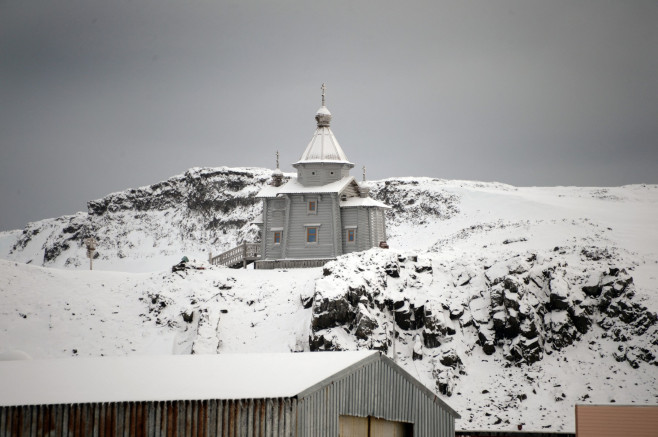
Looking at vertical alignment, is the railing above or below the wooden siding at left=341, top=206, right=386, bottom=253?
below

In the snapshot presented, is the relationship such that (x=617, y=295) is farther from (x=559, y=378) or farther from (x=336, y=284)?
(x=336, y=284)

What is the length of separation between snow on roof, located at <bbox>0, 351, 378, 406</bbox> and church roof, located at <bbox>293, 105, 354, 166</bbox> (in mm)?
35326

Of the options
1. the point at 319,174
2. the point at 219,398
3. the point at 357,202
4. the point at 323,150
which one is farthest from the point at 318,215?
the point at 219,398

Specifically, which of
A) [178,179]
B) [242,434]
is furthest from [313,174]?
[178,179]

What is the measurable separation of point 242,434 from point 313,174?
42.0 metres

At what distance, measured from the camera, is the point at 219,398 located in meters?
20.4

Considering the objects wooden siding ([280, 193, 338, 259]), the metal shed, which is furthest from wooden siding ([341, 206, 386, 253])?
the metal shed

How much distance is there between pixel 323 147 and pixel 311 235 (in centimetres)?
763

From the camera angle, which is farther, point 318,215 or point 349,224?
point 349,224

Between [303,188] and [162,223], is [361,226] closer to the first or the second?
[303,188]

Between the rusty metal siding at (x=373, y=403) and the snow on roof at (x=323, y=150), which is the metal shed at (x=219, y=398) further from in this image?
the snow on roof at (x=323, y=150)

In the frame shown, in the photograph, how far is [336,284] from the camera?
4750 centimetres

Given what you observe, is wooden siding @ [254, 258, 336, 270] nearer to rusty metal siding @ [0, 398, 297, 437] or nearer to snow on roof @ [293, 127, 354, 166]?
snow on roof @ [293, 127, 354, 166]

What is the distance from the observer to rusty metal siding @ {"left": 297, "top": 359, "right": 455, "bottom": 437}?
21.1m
